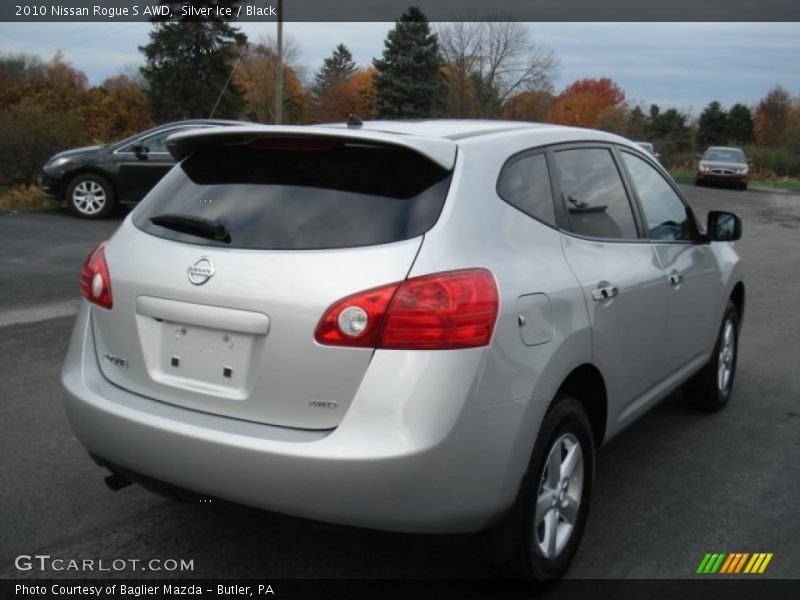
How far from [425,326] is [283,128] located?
3.15 feet

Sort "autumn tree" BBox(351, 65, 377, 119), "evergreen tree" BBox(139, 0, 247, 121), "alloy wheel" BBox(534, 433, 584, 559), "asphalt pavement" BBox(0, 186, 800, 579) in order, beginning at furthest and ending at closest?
"autumn tree" BBox(351, 65, 377, 119) → "evergreen tree" BBox(139, 0, 247, 121) → "asphalt pavement" BBox(0, 186, 800, 579) → "alloy wheel" BBox(534, 433, 584, 559)

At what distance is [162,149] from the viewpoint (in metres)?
14.0

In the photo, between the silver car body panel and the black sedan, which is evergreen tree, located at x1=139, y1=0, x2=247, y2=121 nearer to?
the black sedan

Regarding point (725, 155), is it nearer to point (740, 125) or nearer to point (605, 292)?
point (740, 125)

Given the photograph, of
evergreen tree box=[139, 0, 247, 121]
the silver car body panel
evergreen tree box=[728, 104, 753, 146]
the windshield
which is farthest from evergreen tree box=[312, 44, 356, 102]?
the silver car body panel

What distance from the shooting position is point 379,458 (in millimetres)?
2486

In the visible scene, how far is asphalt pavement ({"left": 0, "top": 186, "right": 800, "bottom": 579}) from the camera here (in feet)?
10.6

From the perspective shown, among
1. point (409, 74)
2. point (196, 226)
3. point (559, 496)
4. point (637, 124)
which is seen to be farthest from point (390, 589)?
point (637, 124)

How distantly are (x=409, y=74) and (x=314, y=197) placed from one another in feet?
168

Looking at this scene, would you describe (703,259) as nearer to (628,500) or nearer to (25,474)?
(628,500)

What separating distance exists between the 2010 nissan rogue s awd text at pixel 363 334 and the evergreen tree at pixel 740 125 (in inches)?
2384

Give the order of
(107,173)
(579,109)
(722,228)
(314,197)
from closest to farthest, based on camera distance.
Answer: (314,197) → (722,228) → (107,173) → (579,109)

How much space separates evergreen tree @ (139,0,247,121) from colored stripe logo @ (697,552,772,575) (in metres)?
50.3

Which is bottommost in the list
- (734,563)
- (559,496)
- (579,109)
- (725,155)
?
(734,563)
